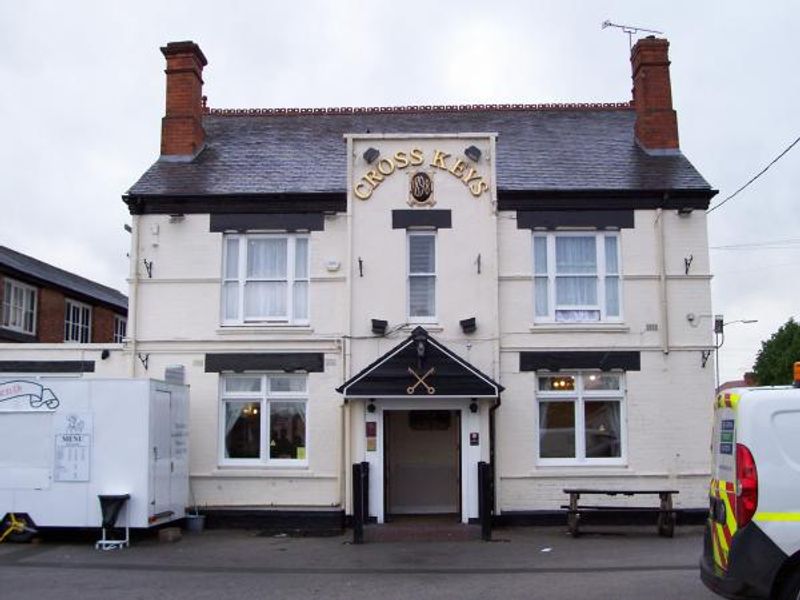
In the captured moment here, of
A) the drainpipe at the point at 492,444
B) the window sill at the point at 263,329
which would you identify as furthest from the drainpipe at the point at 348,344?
the drainpipe at the point at 492,444

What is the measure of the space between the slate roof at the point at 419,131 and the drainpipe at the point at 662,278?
679 millimetres

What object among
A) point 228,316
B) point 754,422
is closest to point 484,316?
point 228,316

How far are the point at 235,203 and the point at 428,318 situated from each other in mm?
4285

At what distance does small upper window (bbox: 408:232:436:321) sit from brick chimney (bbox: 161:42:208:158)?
5193mm

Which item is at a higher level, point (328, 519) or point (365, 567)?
point (328, 519)

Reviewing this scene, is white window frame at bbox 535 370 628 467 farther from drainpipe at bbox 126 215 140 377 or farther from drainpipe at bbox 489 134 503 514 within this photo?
drainpipe at bbox 126 215 140 377

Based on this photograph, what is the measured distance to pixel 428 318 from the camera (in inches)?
663

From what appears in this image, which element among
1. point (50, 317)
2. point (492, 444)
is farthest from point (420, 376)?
point (50, 317)

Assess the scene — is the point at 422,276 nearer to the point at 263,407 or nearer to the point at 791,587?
the point at 263,407

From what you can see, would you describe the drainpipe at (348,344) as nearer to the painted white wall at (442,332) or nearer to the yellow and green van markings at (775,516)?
the painted white wall at (442,332)

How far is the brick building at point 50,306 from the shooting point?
2602cm

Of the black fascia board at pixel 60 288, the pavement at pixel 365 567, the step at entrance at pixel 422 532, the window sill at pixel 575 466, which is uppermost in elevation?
the black fascia board at pixel 60 288

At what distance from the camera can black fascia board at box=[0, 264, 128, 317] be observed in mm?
25891

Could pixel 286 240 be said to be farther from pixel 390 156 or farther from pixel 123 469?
pixel 123 469
